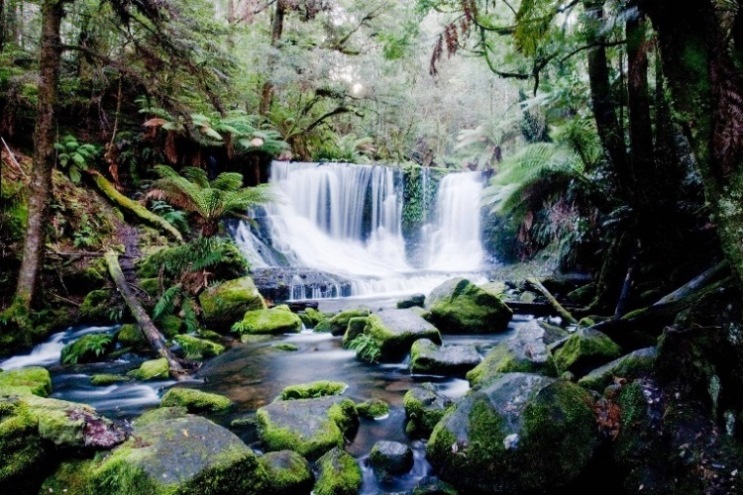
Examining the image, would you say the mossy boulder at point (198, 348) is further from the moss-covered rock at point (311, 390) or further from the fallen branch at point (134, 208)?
the fallen branch at point (134, 208)

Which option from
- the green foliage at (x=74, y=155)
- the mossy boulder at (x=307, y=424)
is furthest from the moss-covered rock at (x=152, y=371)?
the green foliage at (x=74, y=155)

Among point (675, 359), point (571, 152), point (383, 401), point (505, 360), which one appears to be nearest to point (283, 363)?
point (383, 401)

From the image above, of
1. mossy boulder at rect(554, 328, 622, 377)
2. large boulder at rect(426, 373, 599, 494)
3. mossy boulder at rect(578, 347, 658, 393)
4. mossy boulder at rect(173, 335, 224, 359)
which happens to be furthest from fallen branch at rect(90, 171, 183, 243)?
mossy boulder at rect(578, 347, 658, 393)

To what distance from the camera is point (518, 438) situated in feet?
9.29

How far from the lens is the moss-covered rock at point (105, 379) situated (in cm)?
A: 486

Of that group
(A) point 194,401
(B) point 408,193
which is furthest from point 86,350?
(B) point 408,193

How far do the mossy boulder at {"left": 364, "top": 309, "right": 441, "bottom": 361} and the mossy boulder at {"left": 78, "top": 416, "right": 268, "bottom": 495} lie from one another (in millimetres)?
3096

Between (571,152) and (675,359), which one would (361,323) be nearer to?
(675,359)

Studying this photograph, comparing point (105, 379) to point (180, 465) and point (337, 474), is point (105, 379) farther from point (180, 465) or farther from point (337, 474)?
point (337, 474)

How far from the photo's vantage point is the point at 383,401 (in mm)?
4309

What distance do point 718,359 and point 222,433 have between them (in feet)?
9.46

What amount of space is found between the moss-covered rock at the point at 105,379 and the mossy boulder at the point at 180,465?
8.19ft

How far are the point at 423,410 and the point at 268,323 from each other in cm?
394

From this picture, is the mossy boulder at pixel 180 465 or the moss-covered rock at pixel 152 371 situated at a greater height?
the mossy boulder at pixel 180 465
